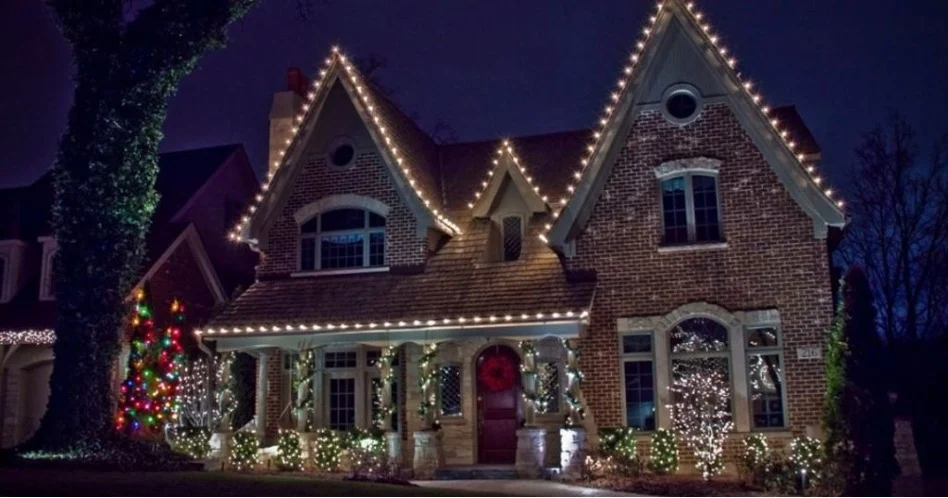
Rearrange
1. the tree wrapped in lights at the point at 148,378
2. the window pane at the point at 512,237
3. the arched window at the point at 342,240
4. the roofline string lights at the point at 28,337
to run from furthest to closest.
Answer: the roofline string lights at the point at 28,337
the tree wrapped in lights at the point at 148,378
the arched window at the point at 342,240
the window pane at the point at 512,237

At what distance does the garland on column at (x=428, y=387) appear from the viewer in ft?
59.2

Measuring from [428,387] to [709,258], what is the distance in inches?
231

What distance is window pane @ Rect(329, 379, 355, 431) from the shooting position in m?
19.9

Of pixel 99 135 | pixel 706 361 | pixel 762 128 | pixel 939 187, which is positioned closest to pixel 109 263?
pixel 99 135

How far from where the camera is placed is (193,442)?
2100 centimetres

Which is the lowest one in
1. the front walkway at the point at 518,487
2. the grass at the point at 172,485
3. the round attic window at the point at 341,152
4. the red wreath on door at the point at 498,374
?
the front walkway at the point at 518,487

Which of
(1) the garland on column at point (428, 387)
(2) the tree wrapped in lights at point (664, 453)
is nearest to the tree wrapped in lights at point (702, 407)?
(2) the tree wrapped in lights at point (664, 453)

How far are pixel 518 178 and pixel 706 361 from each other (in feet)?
16.9

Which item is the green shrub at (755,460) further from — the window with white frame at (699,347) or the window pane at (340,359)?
the window pane at (340,359)

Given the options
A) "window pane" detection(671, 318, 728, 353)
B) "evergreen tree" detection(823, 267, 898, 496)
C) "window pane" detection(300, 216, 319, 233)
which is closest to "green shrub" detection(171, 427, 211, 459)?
"window pane" detection(300, 216, 319, 233)

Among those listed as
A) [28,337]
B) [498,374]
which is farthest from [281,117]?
[498,374]

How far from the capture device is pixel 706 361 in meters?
17.6

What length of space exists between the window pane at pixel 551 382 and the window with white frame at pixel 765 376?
3587 mm

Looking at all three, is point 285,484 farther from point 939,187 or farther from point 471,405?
point 939,187
